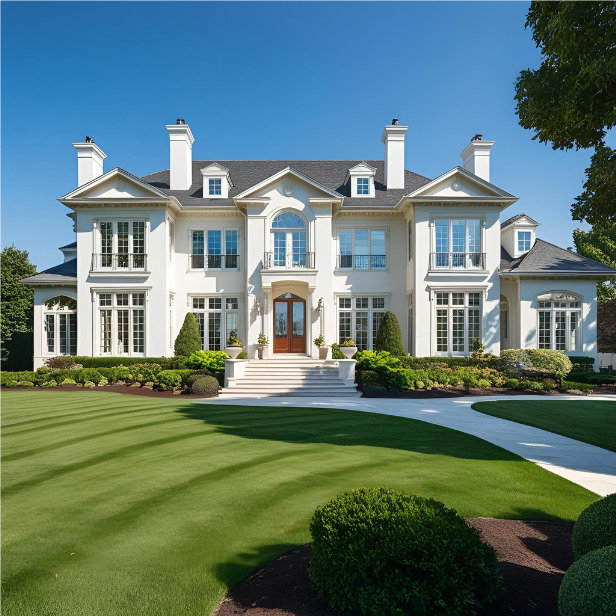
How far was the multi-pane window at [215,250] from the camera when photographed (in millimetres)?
22625

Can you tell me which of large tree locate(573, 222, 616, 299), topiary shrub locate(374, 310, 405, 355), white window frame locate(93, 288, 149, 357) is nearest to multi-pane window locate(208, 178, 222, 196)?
white window frame locate(93, 288, 149, 357)

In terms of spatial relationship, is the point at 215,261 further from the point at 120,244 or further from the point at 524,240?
the point at 524,240

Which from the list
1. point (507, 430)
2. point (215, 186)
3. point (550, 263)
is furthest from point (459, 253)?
point (215, 186)

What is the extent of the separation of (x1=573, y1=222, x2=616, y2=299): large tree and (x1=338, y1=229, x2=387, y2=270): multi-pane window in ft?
82.3

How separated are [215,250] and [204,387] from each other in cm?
877

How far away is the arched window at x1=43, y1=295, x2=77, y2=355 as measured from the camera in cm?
2184

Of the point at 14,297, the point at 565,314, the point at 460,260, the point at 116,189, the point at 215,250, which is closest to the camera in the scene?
the point at 116,189

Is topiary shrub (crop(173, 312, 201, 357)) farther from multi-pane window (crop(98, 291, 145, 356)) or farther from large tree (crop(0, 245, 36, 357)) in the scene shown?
large tree (crop(0, 245, 36, 357))

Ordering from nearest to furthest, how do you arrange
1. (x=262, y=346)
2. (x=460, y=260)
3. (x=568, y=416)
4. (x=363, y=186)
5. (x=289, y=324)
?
1. (x=568, y=416)
2. (x=262, y=346)
3. (x=460, y=260)
4. (x=289, y=324)
5. (x=363, y=186)

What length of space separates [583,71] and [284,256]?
1553 cm

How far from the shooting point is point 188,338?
67.5ft

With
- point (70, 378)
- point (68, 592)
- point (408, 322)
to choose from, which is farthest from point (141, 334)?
point (68, 592)

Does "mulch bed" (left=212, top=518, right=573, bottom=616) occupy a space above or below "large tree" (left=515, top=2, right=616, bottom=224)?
below

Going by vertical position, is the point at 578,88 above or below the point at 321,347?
above
